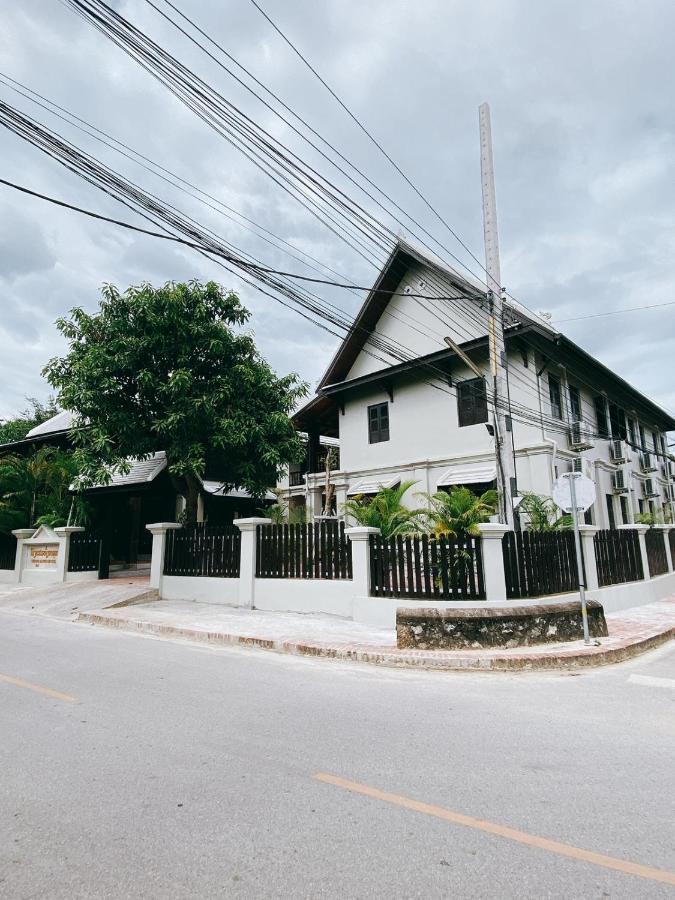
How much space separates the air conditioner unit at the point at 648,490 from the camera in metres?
23.3

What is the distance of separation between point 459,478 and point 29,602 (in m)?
12.8

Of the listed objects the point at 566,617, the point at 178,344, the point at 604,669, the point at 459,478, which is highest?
the point at 178,344

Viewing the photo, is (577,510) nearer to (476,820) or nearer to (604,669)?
(604,669)

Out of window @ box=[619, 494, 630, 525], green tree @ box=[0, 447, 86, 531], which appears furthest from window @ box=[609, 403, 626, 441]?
green tree @ box=[0, 447, 86, 531]

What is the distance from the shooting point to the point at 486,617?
24.3ft

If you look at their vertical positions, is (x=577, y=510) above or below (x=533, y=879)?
above

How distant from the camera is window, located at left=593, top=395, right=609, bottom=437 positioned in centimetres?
2136

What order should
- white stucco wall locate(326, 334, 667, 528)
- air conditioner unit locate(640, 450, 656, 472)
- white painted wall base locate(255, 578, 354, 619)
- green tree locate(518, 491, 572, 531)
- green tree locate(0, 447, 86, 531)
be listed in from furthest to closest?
air conditioner unit locate(640, 450, 656, 472)
green tree locate(0, 447, 86, 531)
white stucco wall locate(326, 334, 667, 528)
green tree locate(518, 491, 572, 531)
white painted wall base locate(255, 578, 354, 619)

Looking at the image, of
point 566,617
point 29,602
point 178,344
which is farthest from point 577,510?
point 29,602

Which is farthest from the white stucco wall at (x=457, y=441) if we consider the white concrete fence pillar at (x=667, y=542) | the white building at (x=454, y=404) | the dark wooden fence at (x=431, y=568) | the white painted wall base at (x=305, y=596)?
the dark wooden fence at (x=431, y=568)

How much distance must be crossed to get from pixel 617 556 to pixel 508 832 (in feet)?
36.3

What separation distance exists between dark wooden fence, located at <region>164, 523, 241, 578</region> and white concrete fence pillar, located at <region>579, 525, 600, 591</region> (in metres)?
7.28

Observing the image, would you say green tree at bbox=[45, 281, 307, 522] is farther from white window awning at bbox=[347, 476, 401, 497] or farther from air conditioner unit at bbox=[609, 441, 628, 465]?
air conditioner unit at bbox=[609, 441, 628, 465]

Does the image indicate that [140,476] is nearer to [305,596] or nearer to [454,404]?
[305,596]
